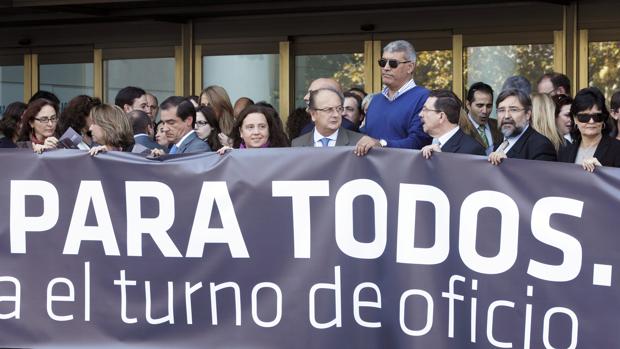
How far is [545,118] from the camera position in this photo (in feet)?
29.0

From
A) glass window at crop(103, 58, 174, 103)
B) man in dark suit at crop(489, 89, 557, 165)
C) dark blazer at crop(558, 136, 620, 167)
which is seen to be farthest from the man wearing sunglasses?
glass window at crop(103, 58, 174, 103)

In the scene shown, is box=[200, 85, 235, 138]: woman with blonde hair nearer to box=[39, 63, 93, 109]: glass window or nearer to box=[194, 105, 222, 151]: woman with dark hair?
box=[194, 105, 222, 151]: woman with dark hair

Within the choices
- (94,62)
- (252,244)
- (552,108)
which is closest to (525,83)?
(552,108)

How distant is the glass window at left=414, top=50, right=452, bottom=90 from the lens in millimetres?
14164

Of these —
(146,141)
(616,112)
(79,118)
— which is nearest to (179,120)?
(146,141)

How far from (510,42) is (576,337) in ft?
25.0

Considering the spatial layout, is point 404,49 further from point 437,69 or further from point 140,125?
point 437,69

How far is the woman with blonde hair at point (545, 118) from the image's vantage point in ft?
28.9

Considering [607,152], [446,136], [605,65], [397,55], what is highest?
[605,65]

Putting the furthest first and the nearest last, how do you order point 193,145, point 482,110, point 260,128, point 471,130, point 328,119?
point 482,110 < point 471,130 < point 193,145 < point 260,128 < point 328,119

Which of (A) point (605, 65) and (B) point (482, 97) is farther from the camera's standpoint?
(A) point (605, 65)

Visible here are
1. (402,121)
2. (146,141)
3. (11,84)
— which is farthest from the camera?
(11,84)

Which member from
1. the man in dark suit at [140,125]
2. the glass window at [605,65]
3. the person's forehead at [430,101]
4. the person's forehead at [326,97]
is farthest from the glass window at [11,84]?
the person's forehead at [430,101]

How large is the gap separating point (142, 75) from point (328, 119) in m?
8.25
